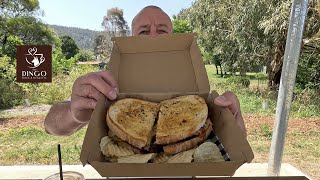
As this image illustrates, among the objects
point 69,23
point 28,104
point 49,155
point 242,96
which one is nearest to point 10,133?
point 28,104

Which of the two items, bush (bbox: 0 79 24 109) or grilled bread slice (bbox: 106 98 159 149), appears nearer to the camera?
grilled bread slice (bbox: 106 98 159 149)

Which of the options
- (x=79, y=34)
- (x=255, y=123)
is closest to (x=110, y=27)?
(x=79, y=34)

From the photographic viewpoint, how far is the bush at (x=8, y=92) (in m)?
5.42

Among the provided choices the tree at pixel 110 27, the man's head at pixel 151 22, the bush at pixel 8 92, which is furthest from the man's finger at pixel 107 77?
the bush at pixel 8 92

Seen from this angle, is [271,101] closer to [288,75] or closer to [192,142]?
[288,75]

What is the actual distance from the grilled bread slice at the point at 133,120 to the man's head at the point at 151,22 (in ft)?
1.77

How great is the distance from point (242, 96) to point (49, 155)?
367cm

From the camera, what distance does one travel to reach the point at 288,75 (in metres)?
2.51

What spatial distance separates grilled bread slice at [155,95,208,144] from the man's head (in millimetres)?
540

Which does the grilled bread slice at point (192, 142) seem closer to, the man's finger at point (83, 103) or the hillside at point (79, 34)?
the man's finger at point (83, 103)

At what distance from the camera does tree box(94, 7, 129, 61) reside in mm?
5125

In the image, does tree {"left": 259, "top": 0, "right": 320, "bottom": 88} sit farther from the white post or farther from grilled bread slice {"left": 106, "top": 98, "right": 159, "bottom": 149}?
grilled bread slice {"left": 106, "top": 98, "right": 159, "bottom": 149}

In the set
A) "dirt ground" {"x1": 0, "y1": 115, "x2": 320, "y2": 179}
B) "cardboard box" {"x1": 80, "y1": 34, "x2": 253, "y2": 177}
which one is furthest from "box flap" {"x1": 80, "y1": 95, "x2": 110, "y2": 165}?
"dirt ground" {"x1": 0, "y1": 115, "x2": 320, "y2": 179}

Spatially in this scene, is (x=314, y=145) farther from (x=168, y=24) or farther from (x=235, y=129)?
(x=235, y=129)
